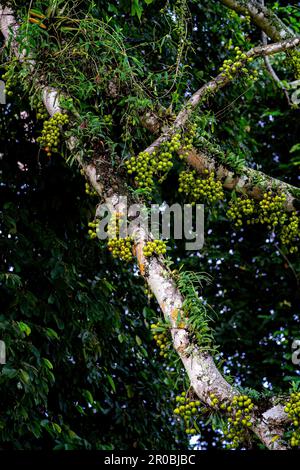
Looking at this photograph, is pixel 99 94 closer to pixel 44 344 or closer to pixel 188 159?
pixel 188 159

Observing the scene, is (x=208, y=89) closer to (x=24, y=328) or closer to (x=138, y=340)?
(x=24, y=328)

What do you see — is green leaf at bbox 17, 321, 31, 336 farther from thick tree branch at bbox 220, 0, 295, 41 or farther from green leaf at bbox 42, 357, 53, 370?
thick tree branch at bbox 220, 0, 295, 41

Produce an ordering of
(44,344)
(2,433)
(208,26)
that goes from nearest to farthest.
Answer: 1. (2,433)
2. (44,344)
3. (208,26)

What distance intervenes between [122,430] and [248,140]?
2.80 m

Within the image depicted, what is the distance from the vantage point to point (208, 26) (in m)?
6.12

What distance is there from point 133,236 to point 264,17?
2129mm

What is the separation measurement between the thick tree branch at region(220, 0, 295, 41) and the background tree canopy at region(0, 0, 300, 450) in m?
→ 0.01

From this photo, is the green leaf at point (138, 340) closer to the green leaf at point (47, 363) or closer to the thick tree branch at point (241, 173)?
the green leaf at point (47, 363)

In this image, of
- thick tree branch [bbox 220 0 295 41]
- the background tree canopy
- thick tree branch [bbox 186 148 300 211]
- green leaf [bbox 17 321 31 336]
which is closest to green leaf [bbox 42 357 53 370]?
the background tree canopy

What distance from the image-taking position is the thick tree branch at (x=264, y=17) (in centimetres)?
446

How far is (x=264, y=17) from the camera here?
14.9 ft

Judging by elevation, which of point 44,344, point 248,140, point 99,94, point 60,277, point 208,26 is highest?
point 208,26

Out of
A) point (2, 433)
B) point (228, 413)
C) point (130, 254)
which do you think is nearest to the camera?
point (228, 413)

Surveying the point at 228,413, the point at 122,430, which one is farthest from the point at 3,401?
the point at 228,413
